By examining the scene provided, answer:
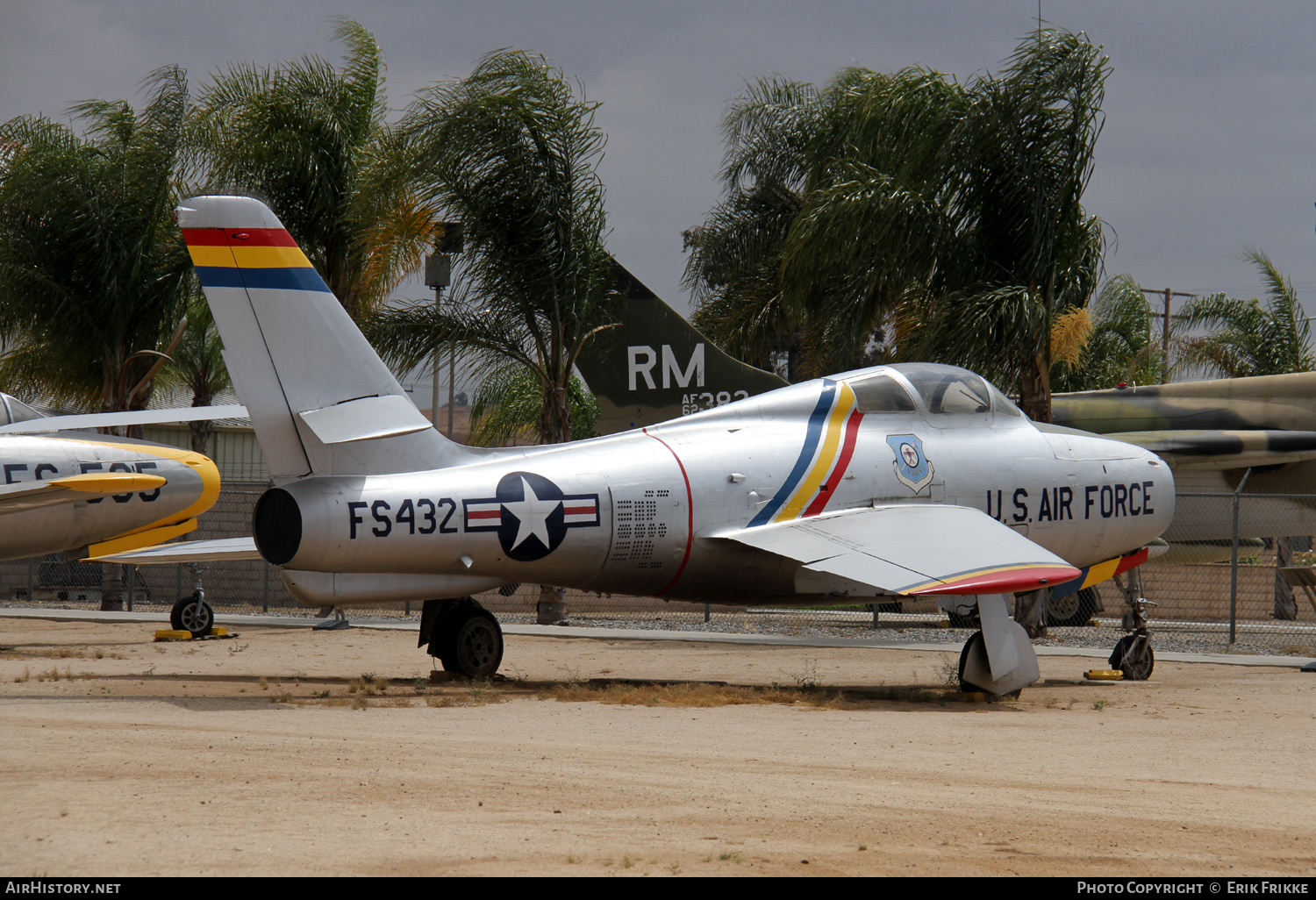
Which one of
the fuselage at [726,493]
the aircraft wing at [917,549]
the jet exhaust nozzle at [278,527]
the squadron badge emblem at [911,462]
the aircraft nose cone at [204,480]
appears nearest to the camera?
the jet exhaust nozzle at [278,527]

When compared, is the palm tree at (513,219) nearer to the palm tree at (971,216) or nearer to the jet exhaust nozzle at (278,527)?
the palm tree at (971,216)

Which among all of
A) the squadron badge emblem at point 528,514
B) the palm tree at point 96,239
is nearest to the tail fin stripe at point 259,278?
the squadron badge emblem at point 528,514

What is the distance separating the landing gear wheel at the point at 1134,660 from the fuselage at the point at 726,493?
3.36 ft

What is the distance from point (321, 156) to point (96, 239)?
5018 mm

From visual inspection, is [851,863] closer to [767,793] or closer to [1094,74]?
[767,793]

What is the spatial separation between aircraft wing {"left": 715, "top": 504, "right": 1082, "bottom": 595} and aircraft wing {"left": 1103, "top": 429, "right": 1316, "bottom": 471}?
39.0ft

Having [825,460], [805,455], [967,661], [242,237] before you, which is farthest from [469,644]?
[967,661]

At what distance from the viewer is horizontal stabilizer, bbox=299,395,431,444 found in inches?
381

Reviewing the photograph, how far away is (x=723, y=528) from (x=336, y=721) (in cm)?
402

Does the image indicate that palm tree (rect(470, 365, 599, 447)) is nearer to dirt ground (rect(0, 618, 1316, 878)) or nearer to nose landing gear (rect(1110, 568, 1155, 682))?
nose landing gear (rect(1110, 568, 1155, 682))

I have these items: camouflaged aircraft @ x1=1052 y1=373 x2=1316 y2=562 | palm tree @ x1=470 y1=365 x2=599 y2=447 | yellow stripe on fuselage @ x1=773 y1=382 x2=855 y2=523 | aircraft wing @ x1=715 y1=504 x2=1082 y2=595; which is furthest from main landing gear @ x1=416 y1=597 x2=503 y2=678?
palm tree @ x1=470 y1=365 x2=599 y2=447

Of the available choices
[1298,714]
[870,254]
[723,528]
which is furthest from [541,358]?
[1298,714]

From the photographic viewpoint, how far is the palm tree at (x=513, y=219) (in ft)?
62.0

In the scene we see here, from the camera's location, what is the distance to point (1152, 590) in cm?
2773
